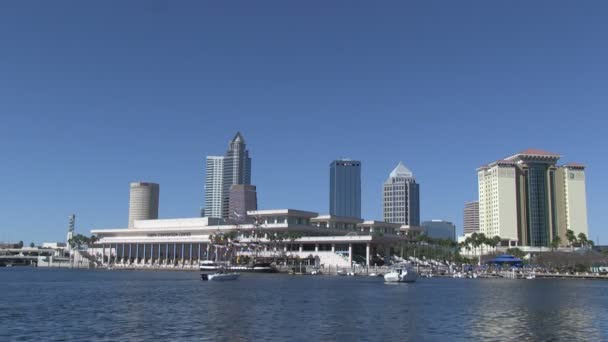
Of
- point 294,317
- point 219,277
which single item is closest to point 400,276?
point 219,277

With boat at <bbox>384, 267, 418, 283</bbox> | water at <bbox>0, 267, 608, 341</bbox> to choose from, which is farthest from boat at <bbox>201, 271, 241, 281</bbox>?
water at <bbox>0, 267, 608, 341</bbox>

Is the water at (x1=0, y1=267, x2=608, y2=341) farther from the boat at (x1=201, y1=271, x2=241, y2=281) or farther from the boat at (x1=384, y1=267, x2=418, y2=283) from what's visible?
the boat at (x1=201, y1=271, x2=241, y2=281)

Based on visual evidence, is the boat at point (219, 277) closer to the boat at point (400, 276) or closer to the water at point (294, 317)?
the boat at point (400, 276)

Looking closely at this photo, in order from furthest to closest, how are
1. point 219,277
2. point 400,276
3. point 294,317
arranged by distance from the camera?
point 219,277
point 400,276
point 294,317

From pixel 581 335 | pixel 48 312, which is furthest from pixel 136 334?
pixel 581 335

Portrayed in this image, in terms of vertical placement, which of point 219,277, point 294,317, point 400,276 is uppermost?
point 400,276

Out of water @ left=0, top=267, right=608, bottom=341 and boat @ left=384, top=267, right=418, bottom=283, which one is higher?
boat @ left=384, top=267, right=418, bottom=283

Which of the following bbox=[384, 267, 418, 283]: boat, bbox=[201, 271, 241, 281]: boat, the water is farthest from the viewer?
bbox=[201, 271, 241, 281]: boat

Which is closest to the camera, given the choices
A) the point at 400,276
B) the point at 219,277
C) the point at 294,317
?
the point at 294,317

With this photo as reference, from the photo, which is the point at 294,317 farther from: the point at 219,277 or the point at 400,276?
the point at 219,277

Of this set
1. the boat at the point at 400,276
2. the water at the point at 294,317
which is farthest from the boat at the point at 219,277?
the water at the point at 294,317

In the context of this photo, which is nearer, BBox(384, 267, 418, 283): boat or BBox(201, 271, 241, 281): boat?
BBox(384, 267, 418, 283): boat

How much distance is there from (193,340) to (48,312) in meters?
27.9

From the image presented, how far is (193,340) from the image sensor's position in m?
51.0
